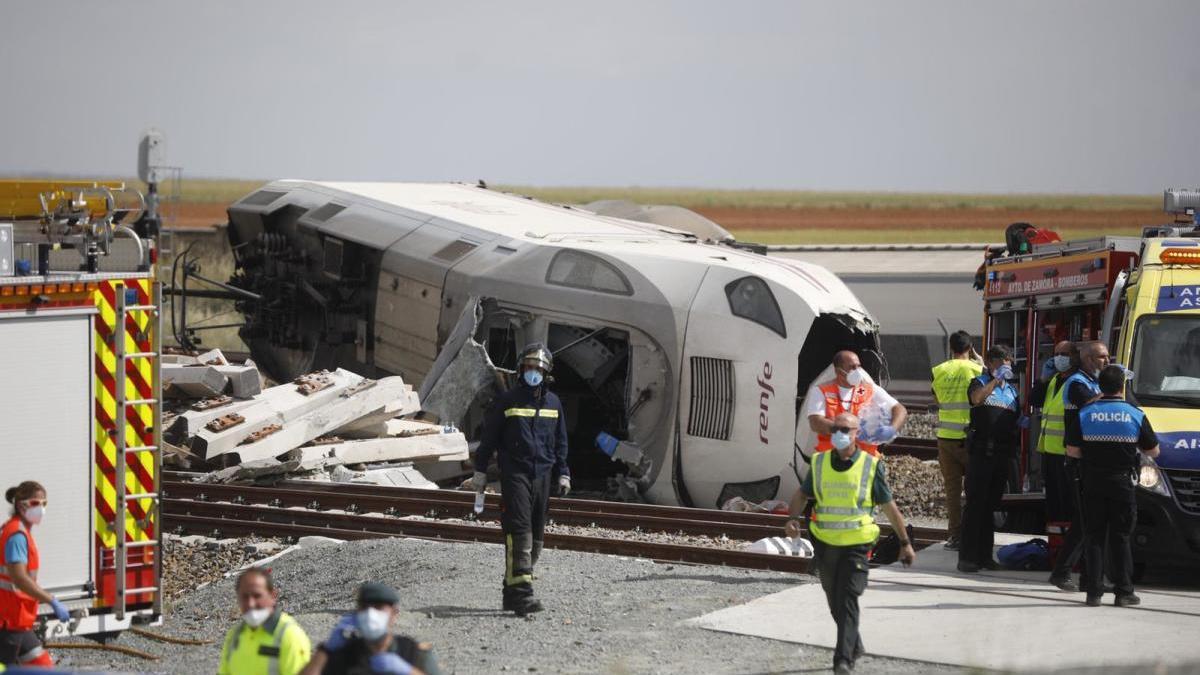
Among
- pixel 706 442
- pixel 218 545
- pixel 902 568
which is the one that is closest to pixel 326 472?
pixel 218 545

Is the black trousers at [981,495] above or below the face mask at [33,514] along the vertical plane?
below

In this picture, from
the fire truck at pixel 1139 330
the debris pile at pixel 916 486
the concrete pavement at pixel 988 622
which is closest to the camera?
the concrete pavement at pixel 988 622

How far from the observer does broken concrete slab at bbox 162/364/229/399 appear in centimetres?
1866

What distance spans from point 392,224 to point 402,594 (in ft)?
32.1

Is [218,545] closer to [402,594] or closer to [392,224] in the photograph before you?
[402,594]

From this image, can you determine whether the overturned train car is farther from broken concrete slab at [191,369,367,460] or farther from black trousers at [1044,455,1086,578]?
black trousers at [1044,455,1086,578]

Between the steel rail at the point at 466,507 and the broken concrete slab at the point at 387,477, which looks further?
the broken concrete slab at the point at 387,477

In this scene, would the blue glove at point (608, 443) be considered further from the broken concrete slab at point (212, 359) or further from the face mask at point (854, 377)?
the broken concrete slab at point (212, 359)

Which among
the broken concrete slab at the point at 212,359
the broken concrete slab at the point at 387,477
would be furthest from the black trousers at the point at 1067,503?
the broken concrete slab at the point at 212,359

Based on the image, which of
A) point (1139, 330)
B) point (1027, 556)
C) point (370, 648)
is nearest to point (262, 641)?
point (370, 648)

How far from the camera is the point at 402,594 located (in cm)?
1148

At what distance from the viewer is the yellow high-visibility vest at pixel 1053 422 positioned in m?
12.0

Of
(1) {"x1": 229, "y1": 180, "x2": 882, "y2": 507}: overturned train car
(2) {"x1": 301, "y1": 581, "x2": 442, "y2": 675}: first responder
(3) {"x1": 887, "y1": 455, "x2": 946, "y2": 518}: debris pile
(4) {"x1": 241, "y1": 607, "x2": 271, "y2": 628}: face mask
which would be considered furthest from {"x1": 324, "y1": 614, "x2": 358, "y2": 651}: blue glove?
(3) {"x1": 887, "y1": 455, "x2": 946, "y2": 518}: debris pile

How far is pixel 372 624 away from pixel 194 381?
42.8 ft
